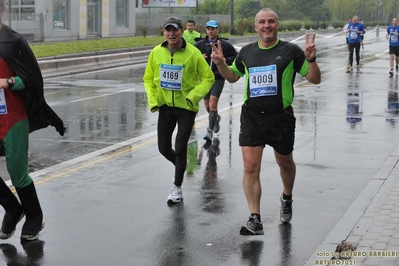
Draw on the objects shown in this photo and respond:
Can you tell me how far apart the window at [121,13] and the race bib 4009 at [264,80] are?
4780 centimetres

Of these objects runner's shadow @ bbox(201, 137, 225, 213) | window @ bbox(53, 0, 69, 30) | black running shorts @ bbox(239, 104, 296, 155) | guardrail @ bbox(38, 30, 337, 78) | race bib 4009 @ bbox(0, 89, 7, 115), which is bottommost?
runner's shadow @ bbox(201, 137, 225, 213)

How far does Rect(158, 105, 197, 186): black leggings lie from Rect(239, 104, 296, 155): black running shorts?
129cm

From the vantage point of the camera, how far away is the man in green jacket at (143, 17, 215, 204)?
28.9 feet

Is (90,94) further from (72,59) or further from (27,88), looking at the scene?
(27,88)

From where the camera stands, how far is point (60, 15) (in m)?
47.2

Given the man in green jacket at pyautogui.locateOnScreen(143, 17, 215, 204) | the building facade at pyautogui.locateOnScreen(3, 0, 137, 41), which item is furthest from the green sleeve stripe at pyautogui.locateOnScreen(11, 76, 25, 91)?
the building facade at pyautogui.locateOnScreen(3, 0, 137, 41)

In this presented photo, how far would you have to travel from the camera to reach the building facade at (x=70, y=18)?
4372 centimetres

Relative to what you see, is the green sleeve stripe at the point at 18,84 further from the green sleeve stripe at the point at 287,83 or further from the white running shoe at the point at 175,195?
the white running shoe at the point at 175,195

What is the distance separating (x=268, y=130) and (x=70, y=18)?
137 ft

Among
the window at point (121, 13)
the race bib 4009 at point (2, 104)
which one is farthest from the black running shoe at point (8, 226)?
the window at point (121, 13)

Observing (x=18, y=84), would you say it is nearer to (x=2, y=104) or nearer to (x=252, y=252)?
(x=2, y=104)

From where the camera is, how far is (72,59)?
93.7 ft

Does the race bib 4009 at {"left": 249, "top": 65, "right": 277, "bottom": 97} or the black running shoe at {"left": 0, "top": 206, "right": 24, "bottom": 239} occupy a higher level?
the race bib 4009 at {"left": 249, "top": 65, "right": 277, "bottom": 97}

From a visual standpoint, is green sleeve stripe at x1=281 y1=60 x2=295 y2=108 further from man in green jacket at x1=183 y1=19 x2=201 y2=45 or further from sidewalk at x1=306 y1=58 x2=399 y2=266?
man in green jacket at x1=183 y1=19 x2=201 y2=45
